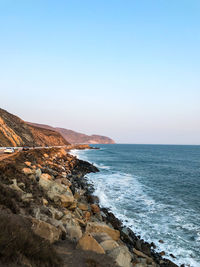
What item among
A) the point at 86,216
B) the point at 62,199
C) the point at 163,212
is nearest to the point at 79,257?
the point at 62,199

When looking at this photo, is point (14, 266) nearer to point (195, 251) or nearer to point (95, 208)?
point (95, 208)

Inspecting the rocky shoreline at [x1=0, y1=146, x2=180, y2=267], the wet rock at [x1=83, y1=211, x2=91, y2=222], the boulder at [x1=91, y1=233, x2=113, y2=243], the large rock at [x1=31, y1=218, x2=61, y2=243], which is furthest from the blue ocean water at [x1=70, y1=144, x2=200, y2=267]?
the large rock at [x1=31, y1=218, x2=61, y2=243]

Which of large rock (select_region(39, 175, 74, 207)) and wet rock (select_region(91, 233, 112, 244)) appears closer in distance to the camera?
wet rock (select_region(91, 233, 112, 244))

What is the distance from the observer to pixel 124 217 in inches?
637

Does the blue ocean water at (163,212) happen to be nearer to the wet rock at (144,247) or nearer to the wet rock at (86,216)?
the wet rock at (144,247)

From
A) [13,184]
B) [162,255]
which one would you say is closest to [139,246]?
[162,255]

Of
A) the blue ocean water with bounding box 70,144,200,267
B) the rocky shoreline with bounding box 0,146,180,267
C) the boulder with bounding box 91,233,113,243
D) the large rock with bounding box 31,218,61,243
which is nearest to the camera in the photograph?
the rocky shoreline with bounding box 0,146,180,267

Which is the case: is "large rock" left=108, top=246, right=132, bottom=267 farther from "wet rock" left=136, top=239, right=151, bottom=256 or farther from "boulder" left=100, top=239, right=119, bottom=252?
"wet rock" left=136, top=239, right=151, bottom=256

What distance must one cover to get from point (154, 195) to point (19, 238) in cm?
2243

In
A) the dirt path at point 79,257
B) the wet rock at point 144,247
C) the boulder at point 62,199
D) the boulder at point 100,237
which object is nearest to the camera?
the dirt path at point 79,257

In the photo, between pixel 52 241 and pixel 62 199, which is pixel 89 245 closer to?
pixel 52 241

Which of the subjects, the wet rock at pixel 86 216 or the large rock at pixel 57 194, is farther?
the wet rock at pixel 86 216

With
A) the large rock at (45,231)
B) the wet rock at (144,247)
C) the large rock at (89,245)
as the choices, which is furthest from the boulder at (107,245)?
the wet rock at (144,247)

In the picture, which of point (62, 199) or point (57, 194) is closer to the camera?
point (62, 199)
